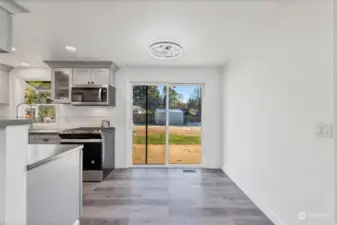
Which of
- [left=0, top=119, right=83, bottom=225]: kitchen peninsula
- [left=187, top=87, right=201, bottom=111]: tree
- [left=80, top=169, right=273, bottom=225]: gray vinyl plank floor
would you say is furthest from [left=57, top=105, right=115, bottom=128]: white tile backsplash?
[left=0, top=119, right=83, bottom=225]: kitchen peninsula

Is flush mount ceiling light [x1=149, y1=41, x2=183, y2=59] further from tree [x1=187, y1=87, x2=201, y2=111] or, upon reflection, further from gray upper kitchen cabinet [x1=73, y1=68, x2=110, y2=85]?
tree [x1=187, y1=87, x2=201, y2=111]

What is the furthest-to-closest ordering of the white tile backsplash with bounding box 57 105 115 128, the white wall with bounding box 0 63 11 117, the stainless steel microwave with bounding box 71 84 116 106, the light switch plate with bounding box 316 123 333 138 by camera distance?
the white tile backsplash with bounding box 57 105 115 128, the white wall with bounding box 0 63 11 117, the stainless steel microwave with bounding box 71 84 116 106, the light switch plate with bounding box 316 123 333 138

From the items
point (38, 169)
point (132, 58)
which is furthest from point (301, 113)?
point (132, 58)

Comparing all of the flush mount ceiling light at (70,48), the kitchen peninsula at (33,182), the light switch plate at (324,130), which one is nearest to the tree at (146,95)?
the flush mount ceiling light at (70,48)

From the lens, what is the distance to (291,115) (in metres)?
2.35

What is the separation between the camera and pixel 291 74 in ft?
7.73

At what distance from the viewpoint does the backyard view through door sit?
18.9 feet

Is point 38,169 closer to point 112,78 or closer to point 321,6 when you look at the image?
point 321,6

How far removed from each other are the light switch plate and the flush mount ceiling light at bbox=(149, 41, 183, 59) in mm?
2286

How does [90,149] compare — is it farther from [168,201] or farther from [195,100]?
[195,100]

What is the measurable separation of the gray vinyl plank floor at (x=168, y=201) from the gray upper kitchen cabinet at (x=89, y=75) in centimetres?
200

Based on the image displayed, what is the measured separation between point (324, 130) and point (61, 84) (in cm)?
480

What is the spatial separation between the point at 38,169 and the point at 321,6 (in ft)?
8.14


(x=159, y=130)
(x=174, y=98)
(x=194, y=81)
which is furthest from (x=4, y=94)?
(x=194, y=81)
